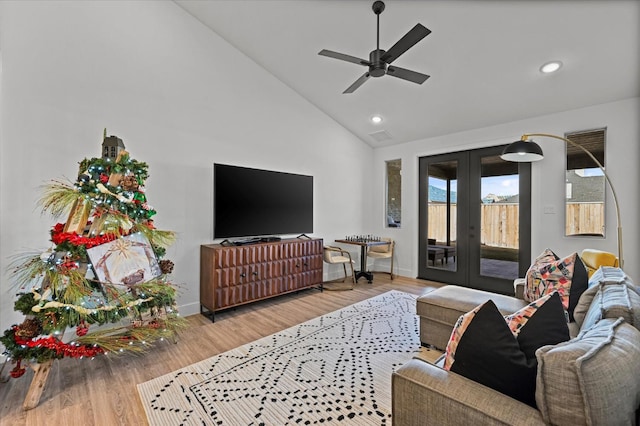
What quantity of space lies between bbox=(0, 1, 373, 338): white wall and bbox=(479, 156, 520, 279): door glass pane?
9.87 ft

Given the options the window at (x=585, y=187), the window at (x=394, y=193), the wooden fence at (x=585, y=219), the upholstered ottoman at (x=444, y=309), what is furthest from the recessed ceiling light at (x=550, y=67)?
the window at (x=394, y=193)

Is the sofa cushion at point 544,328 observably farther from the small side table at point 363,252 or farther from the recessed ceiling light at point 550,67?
the small side table at point 363,252

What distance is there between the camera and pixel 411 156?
555 cm

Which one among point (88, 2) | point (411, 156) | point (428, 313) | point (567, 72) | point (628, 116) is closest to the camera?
point (428, 313)

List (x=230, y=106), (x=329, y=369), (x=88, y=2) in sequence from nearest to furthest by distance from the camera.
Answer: (x=329, y=369)
(x=88, y=2)
(x=230, y=106)

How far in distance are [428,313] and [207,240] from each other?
8.96 feet

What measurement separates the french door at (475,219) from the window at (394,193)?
47 cm

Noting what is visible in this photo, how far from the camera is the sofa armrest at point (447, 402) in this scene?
94cm

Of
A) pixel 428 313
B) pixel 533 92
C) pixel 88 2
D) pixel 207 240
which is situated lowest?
pixel 428 313

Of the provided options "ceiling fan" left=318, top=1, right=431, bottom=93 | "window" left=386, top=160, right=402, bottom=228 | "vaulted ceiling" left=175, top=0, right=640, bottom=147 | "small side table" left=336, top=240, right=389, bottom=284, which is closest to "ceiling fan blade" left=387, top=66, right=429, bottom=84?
"ceiling fan" left=318, top=1, right=431, bottom=93

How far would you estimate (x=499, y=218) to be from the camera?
453 cm

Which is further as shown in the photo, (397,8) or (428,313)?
(397,8)

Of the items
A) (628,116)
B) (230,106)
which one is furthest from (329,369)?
(628,116)

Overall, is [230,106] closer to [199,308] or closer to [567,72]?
[199,308]
